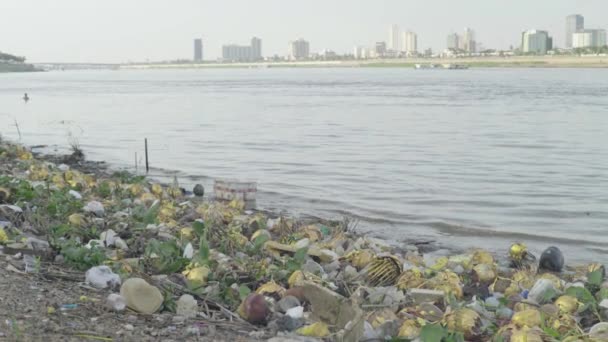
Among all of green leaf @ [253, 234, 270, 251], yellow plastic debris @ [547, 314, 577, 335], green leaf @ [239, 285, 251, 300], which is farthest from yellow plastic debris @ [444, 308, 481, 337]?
green leaf @ [253, 234, 270, 251]

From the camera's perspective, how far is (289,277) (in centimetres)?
550

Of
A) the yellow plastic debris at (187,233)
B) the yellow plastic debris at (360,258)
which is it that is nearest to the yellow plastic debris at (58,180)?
the yellow plastic debris at (187,233)

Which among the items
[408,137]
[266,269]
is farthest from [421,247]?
[408,137]

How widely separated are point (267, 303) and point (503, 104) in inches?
1308

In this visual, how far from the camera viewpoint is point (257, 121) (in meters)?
29.0

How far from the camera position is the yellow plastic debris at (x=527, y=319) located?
4.56 meters

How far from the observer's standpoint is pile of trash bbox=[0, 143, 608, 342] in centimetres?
445

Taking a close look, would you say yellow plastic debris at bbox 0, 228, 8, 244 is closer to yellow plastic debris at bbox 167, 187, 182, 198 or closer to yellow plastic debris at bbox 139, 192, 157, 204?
yellow plastic debris at bbox 139, 192, 157, 204

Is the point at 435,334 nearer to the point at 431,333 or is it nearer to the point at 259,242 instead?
the point at 431,333

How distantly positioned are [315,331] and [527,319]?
1.35 metres

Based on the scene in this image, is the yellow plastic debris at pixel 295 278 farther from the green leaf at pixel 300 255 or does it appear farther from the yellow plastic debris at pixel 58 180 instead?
the yellow plastic debris at pixel 58 180

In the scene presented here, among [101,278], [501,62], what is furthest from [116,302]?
[501,62]

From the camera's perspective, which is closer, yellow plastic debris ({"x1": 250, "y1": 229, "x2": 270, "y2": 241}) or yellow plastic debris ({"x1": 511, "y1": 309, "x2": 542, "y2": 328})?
yellow plastic debris ({"x1": 511, "y1": 309, "x2": 542, "y2": 328})

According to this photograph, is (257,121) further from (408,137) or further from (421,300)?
(421,300)
